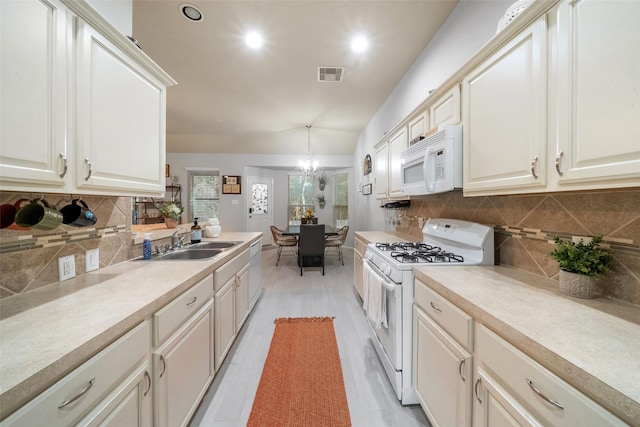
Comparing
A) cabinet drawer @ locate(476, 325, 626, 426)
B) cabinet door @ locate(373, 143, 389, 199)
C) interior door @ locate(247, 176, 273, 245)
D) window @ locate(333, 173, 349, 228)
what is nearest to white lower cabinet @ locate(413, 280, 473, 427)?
cabinet drawer @ locate(476, 325, 626, 426)

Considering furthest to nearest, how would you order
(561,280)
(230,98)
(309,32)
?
1. (230,98)
2. (309,32)
3. (561,280)

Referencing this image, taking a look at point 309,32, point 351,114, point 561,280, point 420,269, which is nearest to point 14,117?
point 420,269

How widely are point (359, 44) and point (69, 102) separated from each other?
247 cm

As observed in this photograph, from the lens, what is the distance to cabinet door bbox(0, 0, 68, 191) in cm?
72

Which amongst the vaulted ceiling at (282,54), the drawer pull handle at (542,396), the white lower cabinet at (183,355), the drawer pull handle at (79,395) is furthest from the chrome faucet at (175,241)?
the drawer pull handle at (542,396)

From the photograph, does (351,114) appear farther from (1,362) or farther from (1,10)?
(1,362)

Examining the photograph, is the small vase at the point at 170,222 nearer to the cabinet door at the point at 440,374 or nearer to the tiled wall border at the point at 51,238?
the tiled wall border at the point at 51,238

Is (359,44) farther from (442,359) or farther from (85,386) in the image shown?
(85,386)

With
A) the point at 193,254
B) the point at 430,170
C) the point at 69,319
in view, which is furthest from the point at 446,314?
the point at 193,254

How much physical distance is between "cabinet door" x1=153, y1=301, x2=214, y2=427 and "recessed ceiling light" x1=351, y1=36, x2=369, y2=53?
9.08ft

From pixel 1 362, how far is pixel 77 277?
0.80m

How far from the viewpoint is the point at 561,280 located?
0.99 metres

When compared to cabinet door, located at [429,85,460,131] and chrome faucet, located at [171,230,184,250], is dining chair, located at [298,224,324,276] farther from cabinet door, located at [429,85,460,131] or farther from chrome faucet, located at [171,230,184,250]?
cabinet door, located at [429,85,460,131]

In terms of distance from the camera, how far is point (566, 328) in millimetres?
733
